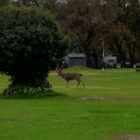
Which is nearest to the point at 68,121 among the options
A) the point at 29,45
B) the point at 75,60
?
the point at 29,45

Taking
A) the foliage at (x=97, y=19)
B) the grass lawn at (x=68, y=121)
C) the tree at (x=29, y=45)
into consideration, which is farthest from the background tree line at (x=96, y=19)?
the grass lawn at (x=68, y=121)

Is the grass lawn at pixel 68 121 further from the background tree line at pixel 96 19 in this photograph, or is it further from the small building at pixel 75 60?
the small building at pixel 75 60

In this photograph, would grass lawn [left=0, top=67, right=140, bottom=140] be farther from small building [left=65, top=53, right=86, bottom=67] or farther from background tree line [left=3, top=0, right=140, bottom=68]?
small building [left=65, top=53, right=86, bottom=67]

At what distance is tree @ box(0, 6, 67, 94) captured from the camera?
76.8 feet

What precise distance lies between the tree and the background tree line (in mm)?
47388

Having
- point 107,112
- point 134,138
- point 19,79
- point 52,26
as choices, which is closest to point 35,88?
point 19,79

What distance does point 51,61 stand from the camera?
2444cm

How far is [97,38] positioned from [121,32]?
522 centimetres

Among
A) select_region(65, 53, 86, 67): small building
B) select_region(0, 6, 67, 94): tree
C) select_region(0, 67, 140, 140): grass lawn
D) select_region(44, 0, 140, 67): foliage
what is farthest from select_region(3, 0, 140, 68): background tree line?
select_region(0, 67, 140, 140): grass lawn

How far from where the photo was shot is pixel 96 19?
75875mm

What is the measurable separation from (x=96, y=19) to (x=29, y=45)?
2091 inches

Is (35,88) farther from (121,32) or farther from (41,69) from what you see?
(121,32)

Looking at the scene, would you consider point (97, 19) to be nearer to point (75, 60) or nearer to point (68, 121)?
point (75, 60)

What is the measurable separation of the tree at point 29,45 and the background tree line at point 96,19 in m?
47.4
